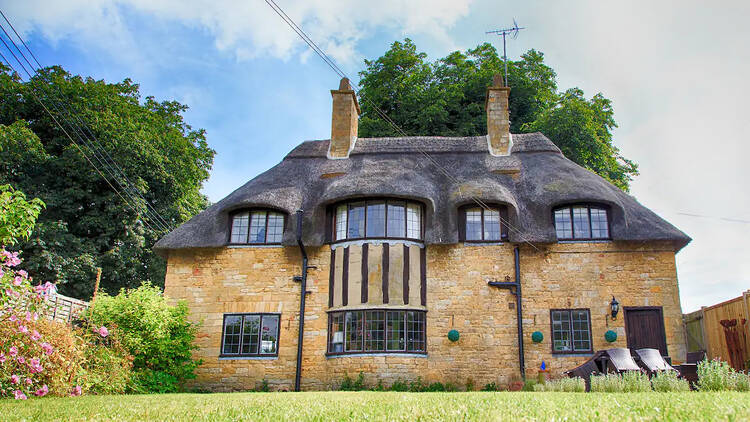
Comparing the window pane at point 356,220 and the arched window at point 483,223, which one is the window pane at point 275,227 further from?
the arched window at point 483,223

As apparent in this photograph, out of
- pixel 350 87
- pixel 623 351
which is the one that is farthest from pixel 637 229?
pixel 350 87

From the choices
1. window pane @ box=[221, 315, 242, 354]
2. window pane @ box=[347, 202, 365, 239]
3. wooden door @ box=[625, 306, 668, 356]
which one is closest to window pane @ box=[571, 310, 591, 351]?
wooden door @ box=[625, 306, 668, 356]

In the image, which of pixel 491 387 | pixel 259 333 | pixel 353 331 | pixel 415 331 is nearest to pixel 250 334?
pixel 259 333

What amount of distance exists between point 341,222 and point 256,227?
250 cm

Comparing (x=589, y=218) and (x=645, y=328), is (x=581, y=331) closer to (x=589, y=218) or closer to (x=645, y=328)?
(x=645, y=328)

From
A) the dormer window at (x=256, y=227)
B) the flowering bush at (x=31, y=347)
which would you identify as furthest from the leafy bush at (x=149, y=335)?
the dormer window at (x=256, y=227)

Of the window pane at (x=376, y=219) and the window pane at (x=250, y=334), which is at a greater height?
the window pane at (x=376, y=219)

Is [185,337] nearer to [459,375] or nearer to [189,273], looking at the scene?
[189,273]

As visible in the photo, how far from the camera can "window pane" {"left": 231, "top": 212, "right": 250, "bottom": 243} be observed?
17.3 m

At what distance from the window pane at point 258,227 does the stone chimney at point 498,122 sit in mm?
7312

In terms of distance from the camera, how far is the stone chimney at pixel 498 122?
19156 millimetres

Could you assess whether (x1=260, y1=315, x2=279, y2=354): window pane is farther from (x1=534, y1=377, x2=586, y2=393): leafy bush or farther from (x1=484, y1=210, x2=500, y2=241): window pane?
(x1=534, y1=377, x2=586, y2=393): leafy bush

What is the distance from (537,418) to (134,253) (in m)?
22.0

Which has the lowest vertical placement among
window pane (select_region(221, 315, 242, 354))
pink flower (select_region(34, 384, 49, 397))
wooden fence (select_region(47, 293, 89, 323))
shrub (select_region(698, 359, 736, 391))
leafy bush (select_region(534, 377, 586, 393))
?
pink flower (select_region(34, 384, 49, 397))
